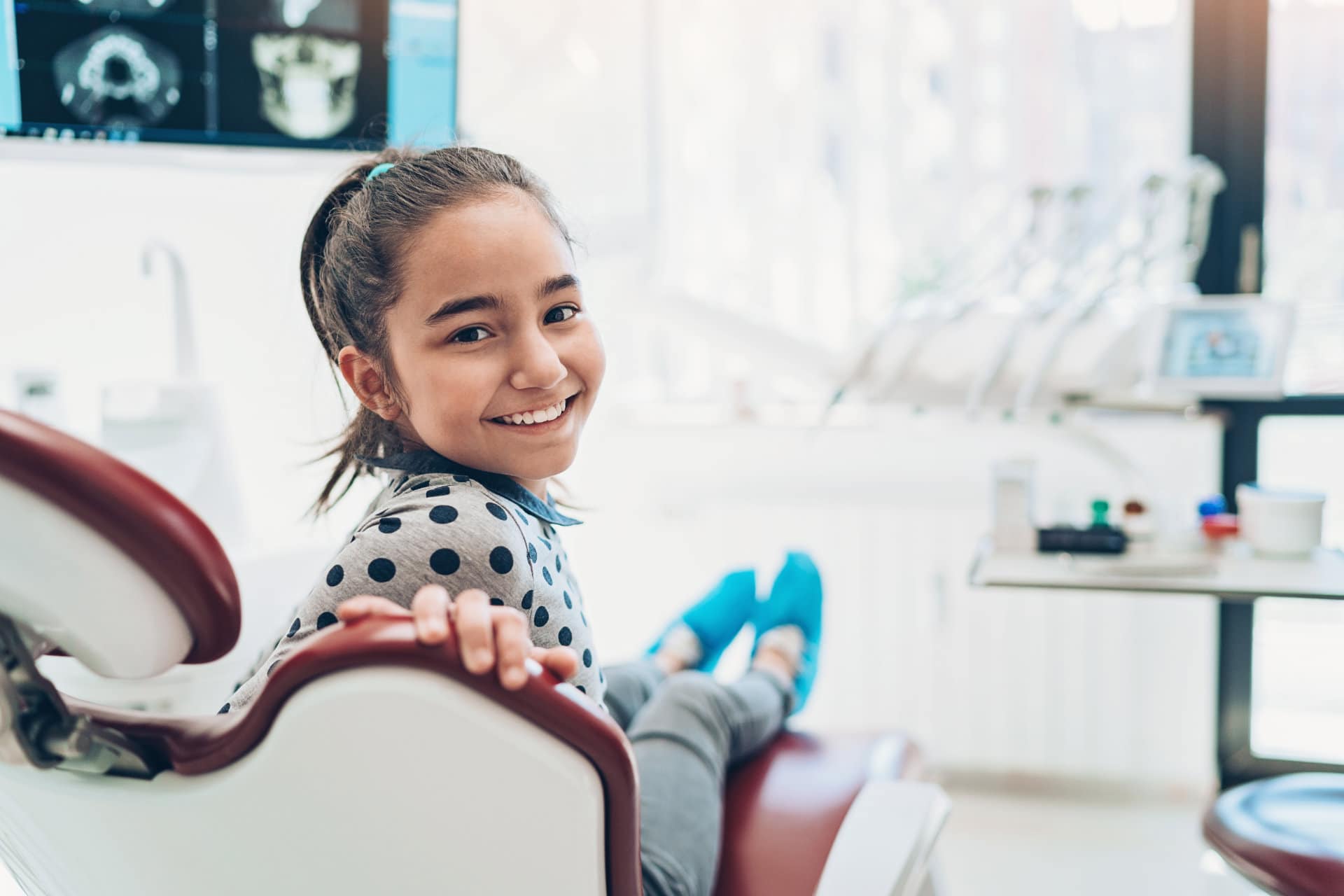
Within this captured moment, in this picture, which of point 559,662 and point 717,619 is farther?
point 717,619

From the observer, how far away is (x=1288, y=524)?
1640mm

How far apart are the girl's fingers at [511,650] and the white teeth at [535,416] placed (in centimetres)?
33

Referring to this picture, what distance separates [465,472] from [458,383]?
9cm

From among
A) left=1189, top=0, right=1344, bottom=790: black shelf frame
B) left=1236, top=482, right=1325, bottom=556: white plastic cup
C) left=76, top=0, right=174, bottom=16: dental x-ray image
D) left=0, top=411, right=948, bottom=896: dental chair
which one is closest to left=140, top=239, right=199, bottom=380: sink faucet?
left=76, top=0, right=174, bottom=16: dental x-ray image

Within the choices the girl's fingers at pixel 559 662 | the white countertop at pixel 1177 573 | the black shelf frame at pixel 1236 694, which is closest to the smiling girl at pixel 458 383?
the girl's fingers at pixel 559 662

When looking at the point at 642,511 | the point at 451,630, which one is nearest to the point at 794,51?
the point at 642,511

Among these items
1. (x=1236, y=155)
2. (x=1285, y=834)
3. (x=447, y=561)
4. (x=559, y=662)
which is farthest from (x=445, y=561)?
(x=1236, y=155)

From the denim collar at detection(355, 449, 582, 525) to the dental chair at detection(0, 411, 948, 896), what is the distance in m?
0.32

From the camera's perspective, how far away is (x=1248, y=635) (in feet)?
7.84

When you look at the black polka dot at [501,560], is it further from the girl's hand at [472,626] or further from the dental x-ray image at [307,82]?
the dental x-ray image at [307,82]

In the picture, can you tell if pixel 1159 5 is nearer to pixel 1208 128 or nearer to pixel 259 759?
Answer: pixel 1208 128

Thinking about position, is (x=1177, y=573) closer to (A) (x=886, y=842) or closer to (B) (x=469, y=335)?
(A) (x=886, y=842)

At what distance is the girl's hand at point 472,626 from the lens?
60cm

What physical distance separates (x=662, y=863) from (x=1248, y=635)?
1.79 m
